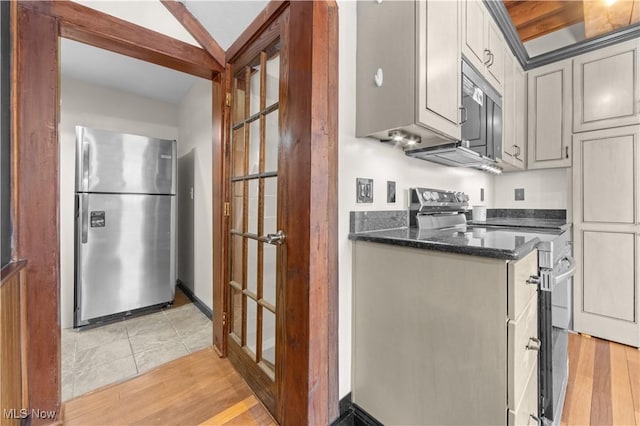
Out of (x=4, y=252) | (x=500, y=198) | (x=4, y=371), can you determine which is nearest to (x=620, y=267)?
(x=500, y=198)

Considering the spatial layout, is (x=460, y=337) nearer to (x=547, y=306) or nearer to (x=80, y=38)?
(x=547, y=306)

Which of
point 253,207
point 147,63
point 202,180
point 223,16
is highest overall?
point 147,63

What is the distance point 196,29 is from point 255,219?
1246 millimetres

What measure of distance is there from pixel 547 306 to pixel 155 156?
122 inches

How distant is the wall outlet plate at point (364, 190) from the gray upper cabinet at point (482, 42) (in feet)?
2.80

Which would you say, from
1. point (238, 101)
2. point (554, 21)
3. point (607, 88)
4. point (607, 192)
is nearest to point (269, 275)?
point (238, 101)

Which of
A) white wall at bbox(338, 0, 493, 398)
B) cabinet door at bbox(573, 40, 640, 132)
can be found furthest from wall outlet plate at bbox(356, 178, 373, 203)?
cabinet door at bbox(573, 40, 640, 132)

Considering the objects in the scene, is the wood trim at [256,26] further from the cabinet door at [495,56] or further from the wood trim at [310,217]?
the cabinet door at [495,56]

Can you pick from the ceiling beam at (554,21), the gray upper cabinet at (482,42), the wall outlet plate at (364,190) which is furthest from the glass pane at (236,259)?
the ceiling beam at (554,21)

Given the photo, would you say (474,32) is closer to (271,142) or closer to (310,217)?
(271,142)

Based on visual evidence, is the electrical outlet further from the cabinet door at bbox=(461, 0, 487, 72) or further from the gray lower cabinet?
the cabinet door at bbox=(461, 0, 487, 72)

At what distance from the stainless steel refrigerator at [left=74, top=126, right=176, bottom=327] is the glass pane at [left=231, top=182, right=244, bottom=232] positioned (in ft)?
4.45

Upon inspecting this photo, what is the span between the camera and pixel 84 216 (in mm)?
2289

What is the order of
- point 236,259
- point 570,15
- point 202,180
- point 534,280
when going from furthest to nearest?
point 202,180
point 570,15
point 236,259
point 534,280
